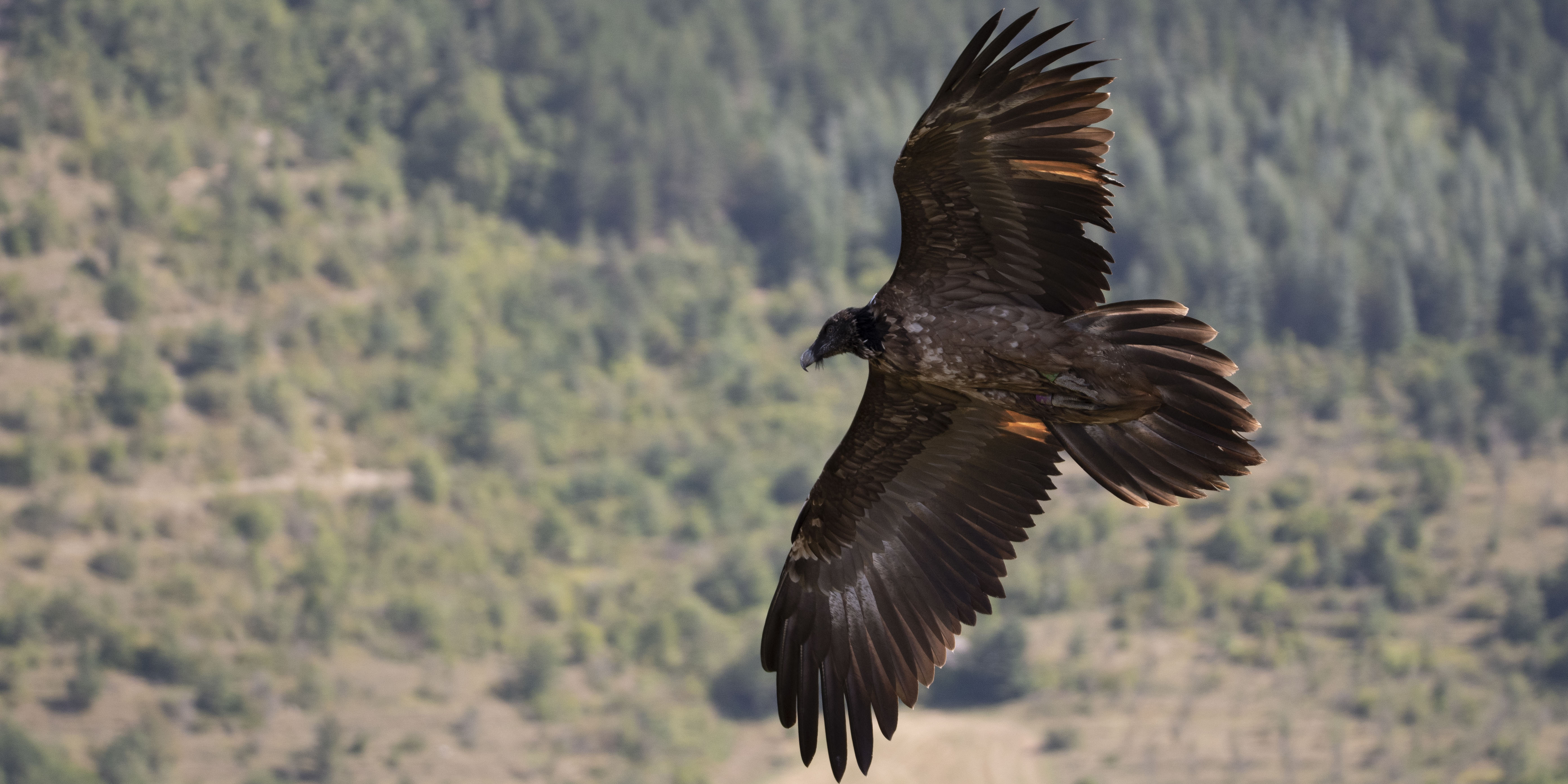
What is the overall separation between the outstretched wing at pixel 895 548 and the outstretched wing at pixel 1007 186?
3.60 feet

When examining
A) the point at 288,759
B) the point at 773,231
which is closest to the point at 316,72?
the point at 773,231

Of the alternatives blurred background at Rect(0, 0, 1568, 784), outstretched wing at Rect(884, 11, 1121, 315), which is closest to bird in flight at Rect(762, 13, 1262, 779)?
outstretched wing at Rect(884, 11, 1121, 315)

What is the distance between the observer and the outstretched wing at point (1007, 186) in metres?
11.6

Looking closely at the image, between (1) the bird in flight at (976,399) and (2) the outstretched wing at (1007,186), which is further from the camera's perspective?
(1) the bird in flight at (976,399)

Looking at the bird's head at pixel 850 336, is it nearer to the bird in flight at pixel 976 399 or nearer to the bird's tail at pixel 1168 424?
the bird in flight at pixel 976 399

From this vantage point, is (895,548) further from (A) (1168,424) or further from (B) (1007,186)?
(B) (1007,186)

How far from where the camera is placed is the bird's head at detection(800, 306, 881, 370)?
508 inches

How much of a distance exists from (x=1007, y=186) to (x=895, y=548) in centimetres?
312

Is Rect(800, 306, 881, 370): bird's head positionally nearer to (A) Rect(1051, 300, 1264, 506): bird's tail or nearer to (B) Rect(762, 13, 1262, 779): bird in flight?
(B) Rect(762, 13, 1262, 779): bird in flight

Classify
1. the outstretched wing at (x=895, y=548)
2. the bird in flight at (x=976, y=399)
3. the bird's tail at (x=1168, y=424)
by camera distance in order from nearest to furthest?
the bird in flight at (x=976, y=399) → the bird's tail at (x=1168, y=424) → the outstretched wing at (x=895, y=548)

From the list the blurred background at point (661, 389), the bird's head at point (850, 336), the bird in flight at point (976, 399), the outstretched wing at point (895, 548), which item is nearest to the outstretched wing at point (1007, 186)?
the bird in flight at point (976, 399)

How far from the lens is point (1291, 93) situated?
130 meters

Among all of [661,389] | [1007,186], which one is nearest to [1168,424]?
[1007,186]

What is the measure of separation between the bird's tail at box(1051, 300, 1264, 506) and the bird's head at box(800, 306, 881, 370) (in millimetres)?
1315
